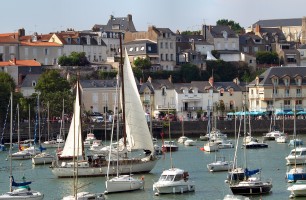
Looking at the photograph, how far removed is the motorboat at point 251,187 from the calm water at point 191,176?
447 mm

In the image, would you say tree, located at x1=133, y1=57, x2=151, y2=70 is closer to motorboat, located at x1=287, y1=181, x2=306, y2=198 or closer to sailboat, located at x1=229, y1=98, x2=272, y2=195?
sailboat, located at x1=229, y1=98, x2=272, y2=195

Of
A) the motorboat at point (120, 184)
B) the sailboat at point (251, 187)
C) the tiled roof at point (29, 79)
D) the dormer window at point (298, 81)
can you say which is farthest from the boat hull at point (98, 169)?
the tiled roof at point (29, 79)

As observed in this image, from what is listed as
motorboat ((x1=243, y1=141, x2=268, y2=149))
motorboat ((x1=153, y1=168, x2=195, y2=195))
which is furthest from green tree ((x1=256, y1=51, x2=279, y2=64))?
motorboat ((x1=153, y1=168, x2=195, y2=195))

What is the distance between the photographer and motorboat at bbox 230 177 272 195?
5700 centimetres

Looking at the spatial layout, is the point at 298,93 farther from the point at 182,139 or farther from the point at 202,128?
the point at 182,139

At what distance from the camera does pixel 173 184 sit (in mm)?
58531

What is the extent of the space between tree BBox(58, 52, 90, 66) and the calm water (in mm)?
44217

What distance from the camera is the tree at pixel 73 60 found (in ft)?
436

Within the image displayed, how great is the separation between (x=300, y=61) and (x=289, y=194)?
91.6m

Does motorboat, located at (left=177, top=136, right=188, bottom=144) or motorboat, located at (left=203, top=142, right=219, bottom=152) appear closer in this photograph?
motorboat, located at (left=203, top=142, right=219, bottom=152)

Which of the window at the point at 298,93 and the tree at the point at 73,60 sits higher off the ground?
the tree at the point at 73,60

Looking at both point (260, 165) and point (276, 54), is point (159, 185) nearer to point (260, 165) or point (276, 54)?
point (260, 165)

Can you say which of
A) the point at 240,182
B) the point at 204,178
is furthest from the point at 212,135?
the point at 240,182

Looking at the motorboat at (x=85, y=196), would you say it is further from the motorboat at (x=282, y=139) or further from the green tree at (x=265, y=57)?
the green tree at (x=265, y=57)
